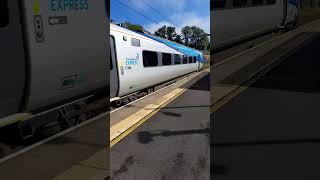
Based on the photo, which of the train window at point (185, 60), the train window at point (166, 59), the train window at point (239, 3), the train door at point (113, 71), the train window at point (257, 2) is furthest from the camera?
the train window at point (185, 60)

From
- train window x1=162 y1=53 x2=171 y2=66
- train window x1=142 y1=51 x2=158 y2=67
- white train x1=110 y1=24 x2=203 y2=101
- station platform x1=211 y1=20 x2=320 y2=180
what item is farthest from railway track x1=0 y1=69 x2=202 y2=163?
train window x1=162 y1=53 x2=171 y2=66

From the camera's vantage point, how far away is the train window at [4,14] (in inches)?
258

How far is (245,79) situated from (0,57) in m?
8.86

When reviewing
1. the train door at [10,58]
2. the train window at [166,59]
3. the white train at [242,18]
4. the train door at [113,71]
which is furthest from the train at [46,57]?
the train window at [166,59]

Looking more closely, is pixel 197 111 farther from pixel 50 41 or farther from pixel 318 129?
pixel 50 41

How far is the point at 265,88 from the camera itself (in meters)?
11.8

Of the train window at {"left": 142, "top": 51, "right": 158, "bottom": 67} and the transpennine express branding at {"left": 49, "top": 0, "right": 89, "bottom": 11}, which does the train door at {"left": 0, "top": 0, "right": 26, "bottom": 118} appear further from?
the train window at {"left": 142, "top": 51, "right": 158, "bottom": 67}

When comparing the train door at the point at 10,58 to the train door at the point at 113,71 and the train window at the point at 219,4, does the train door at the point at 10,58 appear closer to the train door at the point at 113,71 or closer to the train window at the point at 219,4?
the train door at the point at 113,71

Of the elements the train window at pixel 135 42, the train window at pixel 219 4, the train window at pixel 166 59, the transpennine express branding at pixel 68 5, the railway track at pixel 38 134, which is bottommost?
the railway track at pixel 38 134

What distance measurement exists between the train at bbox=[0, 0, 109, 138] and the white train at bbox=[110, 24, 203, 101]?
0.74 m

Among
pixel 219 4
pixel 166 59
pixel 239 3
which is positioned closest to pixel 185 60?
pixel 166 59

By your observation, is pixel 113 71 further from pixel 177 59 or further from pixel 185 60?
pixel 185 60

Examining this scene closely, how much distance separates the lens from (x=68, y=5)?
7734 mm

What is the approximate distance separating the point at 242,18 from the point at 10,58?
10836mm
